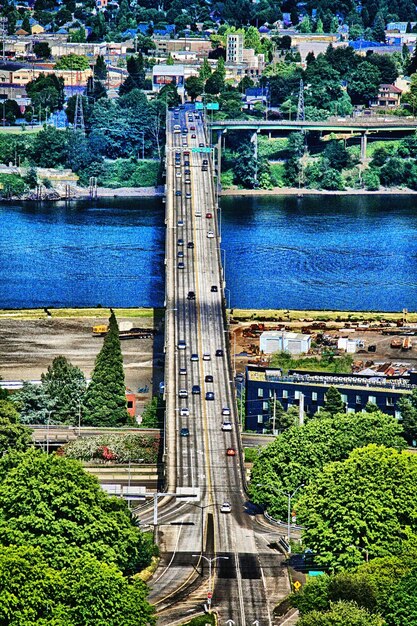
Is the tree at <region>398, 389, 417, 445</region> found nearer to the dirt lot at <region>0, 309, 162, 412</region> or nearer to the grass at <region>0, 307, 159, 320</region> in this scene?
the dirt lot at <region>0, 309, 162, 412</region>

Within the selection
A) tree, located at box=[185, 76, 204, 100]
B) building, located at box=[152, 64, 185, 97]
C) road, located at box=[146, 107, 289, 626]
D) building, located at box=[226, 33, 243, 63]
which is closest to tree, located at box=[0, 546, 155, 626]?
road, located at box=[146, 107, 289, 626]

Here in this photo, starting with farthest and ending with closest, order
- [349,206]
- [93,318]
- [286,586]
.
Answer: [349,206]
[93,318]
[286,586]

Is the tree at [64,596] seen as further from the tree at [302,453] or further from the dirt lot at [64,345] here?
the dirt lot at [64,345]

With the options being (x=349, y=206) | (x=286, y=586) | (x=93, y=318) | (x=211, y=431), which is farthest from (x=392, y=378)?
(x=349, y=206)

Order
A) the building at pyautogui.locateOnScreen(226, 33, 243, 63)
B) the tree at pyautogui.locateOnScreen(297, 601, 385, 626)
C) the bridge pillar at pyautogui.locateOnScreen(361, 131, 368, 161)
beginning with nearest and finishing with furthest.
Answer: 1. the tree at pyautogui.locateOnScreen(297, 601, 385, 626)
2. the bridge pillar at pyautogui.locateOnScreen(361, 131, 368, 161)
3. the building at pyautogui.locateOnScreen(226, 33, 243, 63)

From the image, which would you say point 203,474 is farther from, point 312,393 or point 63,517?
point 63,517

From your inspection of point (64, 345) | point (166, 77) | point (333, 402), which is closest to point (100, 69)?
point (166, 77)

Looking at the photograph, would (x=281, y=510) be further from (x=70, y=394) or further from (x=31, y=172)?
(x=31, y=172)
